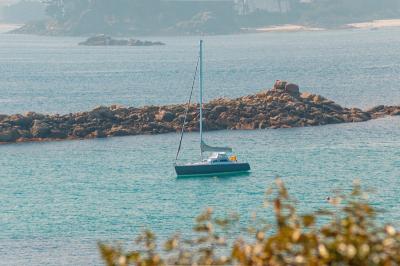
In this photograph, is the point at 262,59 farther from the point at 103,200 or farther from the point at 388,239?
the point at 388,239

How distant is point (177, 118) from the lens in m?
60.0

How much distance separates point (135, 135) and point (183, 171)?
1303 centimetres

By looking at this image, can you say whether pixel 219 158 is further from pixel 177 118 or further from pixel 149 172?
pixel 177 118

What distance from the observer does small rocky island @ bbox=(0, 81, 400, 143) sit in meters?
57.3

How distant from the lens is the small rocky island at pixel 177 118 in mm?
57312

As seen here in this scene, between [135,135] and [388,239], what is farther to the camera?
[135,135]

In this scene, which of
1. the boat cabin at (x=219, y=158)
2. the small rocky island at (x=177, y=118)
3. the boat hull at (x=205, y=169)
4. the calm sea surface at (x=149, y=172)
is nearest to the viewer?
the calm sea surface at (x=149, y=172)

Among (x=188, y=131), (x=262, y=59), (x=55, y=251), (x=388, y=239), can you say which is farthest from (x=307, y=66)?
(x=388, y=239)

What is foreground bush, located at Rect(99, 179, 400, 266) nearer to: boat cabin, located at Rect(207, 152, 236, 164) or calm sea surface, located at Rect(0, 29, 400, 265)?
calm sea surface, located at Rect(0, 29, 400, 265)

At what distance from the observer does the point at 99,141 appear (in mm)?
56156

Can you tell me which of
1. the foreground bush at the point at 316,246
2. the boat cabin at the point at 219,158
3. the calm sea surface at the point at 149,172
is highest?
the foreground bush at the point at 316,246

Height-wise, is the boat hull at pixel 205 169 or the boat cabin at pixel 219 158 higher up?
the boat cabin at pixel 219 158

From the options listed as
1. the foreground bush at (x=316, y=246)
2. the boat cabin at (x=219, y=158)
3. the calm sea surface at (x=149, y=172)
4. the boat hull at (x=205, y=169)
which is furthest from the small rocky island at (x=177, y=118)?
the foreground bush at (x=316, y=246)

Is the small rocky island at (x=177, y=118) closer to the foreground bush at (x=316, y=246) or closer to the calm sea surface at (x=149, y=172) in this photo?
the calm sea surface at (x=149, y=172)
